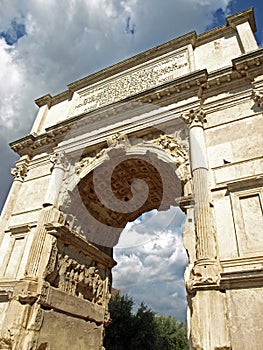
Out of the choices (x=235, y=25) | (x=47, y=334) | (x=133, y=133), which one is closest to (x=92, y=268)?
(x=47, y=334)

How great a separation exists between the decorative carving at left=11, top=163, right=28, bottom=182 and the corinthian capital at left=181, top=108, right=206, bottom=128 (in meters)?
5.94

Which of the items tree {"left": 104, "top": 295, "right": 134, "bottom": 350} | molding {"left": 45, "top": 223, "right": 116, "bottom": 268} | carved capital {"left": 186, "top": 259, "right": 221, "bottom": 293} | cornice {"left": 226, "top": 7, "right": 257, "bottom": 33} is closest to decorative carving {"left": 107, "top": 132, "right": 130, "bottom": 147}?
molding {"left": 45, "top": 223, "right": 116, "bottom": 268}

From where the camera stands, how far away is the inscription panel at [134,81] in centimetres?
948

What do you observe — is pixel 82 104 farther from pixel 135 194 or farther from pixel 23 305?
pixel 23 305

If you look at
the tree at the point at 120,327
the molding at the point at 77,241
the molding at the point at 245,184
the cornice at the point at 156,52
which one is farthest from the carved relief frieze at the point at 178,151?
the tree at the point at 120,327

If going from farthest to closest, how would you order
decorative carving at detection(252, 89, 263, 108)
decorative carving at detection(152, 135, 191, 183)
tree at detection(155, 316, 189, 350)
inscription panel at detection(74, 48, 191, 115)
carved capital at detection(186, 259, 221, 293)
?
tree at detection(155, 316, 189, 350)
inscription panel at detection(74, 48, 191, 115)
decorative carving at detection(152, 135, 191, 183)
decorative carving at detection(252, 89, 263, 108)
carved capital at detection(186, 259, 221, 293)

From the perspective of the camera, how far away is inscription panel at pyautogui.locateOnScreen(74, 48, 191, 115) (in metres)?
9.48

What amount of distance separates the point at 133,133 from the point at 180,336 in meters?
21.2

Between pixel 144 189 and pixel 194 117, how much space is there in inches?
149

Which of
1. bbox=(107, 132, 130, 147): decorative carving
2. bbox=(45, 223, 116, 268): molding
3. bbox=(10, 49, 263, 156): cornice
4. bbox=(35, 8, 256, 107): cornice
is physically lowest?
bbox=(45, 223, 116, 268): molding

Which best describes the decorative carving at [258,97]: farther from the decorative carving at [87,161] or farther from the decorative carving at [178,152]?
the decorative carving at [87,161]

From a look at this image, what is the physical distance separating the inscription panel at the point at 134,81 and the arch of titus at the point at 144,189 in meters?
0.05

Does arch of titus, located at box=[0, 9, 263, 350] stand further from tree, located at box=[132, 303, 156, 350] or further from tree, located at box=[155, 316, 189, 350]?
tree, located at box=[155, 316, 189, 350]

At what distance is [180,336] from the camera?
2348cm
